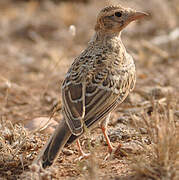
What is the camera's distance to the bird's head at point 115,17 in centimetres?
483

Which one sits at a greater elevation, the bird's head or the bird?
the bird's head

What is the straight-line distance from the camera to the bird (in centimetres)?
359

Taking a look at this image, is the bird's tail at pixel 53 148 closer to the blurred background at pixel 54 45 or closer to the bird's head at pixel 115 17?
the bird's head at pixel 115 17

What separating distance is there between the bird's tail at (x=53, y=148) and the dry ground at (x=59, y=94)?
11 centimetres

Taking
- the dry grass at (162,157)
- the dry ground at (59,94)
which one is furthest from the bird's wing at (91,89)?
the dry grass at (162,157)

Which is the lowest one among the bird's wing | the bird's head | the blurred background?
the blurred background

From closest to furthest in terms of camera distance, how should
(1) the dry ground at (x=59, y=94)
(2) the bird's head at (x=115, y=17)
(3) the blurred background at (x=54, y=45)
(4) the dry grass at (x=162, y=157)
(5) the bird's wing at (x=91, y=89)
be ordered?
(4) the dry grass at (x=162, y=157) → (1) the dry ground at (x=59, y=94) → (5) the bird's wing at (x=91, y=89) → (2) the bird's head at (x=115, y=17) → (3) the blurred background at (x=54, y=45)

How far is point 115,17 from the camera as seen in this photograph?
483 centimetres

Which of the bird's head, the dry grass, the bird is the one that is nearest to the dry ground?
the dry grass

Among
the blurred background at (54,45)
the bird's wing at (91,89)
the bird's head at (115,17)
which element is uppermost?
the bird's head at (115,17)

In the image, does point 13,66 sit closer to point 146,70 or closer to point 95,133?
point 146,70

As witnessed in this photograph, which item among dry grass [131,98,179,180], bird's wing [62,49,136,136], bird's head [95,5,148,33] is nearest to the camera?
dry grass [131,98,179,180]

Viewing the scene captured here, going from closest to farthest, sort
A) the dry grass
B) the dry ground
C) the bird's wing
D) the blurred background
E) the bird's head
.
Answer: the dry grass → the dry ground → the bird's wing → the bird's head → the blurred background

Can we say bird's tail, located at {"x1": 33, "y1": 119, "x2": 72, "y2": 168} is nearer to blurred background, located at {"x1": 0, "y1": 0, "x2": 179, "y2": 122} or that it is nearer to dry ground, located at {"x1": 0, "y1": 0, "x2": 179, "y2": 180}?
dry ground, located at {"x1": 0, "y1": 0, "x2": 179, "y2": 180}
